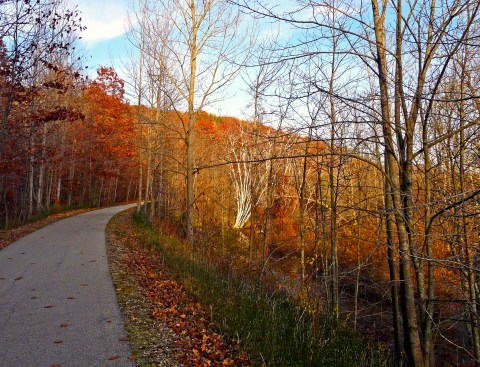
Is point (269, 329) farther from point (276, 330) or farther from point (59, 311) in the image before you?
point (59, 311)

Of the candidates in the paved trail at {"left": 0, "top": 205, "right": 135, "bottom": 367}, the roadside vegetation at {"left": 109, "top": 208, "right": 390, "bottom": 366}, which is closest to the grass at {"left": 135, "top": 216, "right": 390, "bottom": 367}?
the roadside vegetation at {"left": 109, "top": 208, "right": 390, "bottom": 366}

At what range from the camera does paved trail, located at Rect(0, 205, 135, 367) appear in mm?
4156

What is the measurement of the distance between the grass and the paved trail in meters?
1.49

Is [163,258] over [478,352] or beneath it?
over

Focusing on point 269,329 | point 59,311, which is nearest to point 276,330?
point 269,329

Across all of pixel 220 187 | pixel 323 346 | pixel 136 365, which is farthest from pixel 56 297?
pixel 220 187

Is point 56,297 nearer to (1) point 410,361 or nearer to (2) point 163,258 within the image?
(2) point 163,258

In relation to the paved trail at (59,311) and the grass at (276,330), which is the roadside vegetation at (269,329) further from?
the paved trail at (59,311)

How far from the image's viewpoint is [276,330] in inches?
198

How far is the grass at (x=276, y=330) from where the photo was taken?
14.6ft

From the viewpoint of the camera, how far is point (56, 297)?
6230 millimetres

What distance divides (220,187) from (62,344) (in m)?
15.8

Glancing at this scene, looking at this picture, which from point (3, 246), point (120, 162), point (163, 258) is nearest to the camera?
point (163, 258)

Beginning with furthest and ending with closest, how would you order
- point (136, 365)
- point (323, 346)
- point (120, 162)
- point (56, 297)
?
point (120, 162) < point (56, 297) < point (323, 346) < point (136, 365)
